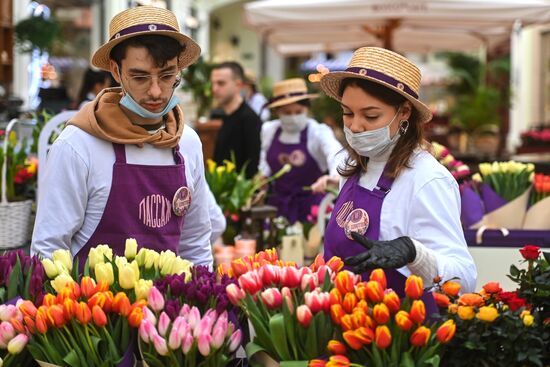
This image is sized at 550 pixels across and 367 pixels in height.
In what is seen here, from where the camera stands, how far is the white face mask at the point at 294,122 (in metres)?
6.54

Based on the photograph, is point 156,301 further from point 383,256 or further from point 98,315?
point 383,256

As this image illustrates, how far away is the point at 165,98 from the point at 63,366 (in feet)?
3.66

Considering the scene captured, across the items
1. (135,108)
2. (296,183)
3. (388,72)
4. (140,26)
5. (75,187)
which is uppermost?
(140,26)

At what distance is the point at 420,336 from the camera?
1.69 metres

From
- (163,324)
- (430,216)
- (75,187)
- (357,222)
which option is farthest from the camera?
(75,187)

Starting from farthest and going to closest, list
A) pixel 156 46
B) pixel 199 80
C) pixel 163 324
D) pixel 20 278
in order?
pixel 199 80 < pixel 156 46 < pixel 20 278 < pixel 163 324

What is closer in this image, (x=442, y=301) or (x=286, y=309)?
(x=286, y=309)

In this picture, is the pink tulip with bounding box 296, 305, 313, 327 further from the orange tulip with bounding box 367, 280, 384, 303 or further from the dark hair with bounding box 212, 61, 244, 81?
the dark hair with bounding box 212, 61, 244, 81

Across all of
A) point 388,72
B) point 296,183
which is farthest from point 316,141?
point 388,72

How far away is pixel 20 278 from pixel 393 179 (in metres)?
1.03

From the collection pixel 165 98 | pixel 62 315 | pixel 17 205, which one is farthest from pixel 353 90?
pixel 17 205

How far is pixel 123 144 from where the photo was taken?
2699 millimetres

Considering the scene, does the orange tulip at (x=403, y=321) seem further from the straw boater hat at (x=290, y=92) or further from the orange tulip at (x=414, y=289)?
the straw boater hat at (x=290, y=92)

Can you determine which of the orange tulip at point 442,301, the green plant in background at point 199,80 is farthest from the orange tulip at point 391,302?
the green plant in background at point 199,80
